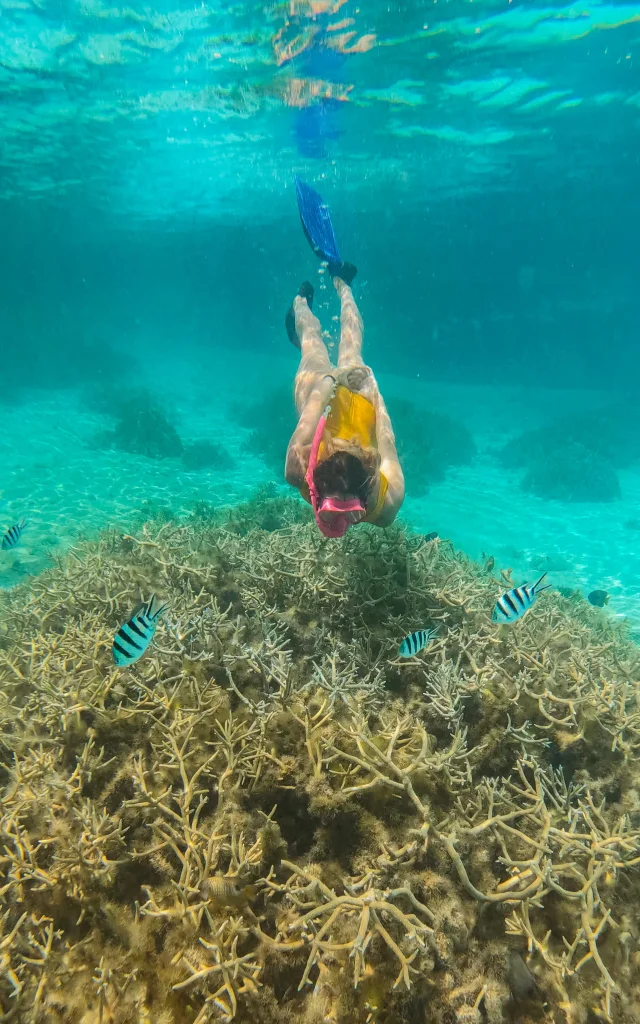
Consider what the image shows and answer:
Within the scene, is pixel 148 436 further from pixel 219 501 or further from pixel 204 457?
pixel 219 501

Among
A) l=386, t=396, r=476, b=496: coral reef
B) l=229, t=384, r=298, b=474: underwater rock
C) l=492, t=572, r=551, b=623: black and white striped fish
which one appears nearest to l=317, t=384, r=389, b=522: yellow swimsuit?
l=492, t=572, r=551, b=623: black and white striped fish

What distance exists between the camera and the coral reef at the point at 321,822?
216cm

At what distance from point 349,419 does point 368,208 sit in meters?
36.5

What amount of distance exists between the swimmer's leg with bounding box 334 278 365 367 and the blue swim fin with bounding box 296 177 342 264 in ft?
3.33

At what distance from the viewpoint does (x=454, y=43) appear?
47.2ft

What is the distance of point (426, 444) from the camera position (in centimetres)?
2116

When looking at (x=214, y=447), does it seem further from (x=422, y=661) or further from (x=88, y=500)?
(x=422, y=661)

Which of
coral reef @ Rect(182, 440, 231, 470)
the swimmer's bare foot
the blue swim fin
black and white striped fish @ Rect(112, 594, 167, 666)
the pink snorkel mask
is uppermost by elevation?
the blue swim fin

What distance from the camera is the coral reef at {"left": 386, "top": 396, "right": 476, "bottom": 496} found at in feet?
63.7

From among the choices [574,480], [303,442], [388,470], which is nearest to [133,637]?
[303,442]

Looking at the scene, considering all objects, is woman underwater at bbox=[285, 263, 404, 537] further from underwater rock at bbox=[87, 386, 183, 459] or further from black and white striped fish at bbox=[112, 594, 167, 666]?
underwater rock at bbox=[87, 386, 183, 459]

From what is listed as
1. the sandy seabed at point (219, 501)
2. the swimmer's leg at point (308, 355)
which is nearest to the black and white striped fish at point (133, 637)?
the swimmer's leg at point (308, 355)

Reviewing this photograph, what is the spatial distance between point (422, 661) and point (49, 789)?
2.62 metres

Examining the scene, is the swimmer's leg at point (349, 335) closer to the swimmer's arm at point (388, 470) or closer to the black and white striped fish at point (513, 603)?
the swimmer's arm at point (388, 470)
